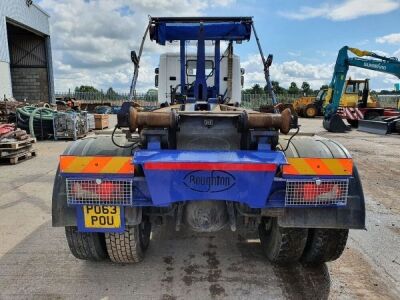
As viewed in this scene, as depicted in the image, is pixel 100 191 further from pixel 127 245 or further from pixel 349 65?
pixel 349 65

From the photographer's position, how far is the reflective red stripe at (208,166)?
2486 millimetres

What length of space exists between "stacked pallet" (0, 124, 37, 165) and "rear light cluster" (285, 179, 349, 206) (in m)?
7.91

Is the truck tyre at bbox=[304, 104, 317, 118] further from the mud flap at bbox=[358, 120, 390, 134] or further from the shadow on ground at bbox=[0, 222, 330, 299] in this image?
the shadow on ground at bbox=[0, 222, 330, 299]

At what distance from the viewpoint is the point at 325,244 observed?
3.17m

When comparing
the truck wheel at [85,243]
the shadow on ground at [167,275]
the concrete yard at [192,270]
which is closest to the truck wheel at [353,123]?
the concrete yard at [192,270]

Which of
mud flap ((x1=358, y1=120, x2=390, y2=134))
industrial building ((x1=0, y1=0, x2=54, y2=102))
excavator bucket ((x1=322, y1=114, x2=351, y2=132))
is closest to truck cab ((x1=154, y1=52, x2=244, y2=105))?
excavator bucket ((x1=322, y1=114, x2=351, y2=132))

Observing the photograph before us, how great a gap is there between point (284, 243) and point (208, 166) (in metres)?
1.21

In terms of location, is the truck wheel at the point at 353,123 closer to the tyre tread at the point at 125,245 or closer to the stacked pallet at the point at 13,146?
the stacked pallet at the point at 13,146

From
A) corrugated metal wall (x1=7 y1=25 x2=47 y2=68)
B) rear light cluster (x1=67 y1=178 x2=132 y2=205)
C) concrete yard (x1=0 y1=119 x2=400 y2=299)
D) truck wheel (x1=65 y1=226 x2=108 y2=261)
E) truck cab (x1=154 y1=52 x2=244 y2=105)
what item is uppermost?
corrugated metal wall (x1=7 y1=25 x2=47 y2=68)

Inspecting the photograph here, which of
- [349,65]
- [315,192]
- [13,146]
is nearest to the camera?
[315,192]

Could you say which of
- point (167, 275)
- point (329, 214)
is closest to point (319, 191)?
point (329, 214)

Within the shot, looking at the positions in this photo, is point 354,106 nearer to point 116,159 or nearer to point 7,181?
point 7,181

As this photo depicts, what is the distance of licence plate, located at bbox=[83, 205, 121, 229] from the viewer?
2.82 metres

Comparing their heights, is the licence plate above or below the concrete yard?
above
